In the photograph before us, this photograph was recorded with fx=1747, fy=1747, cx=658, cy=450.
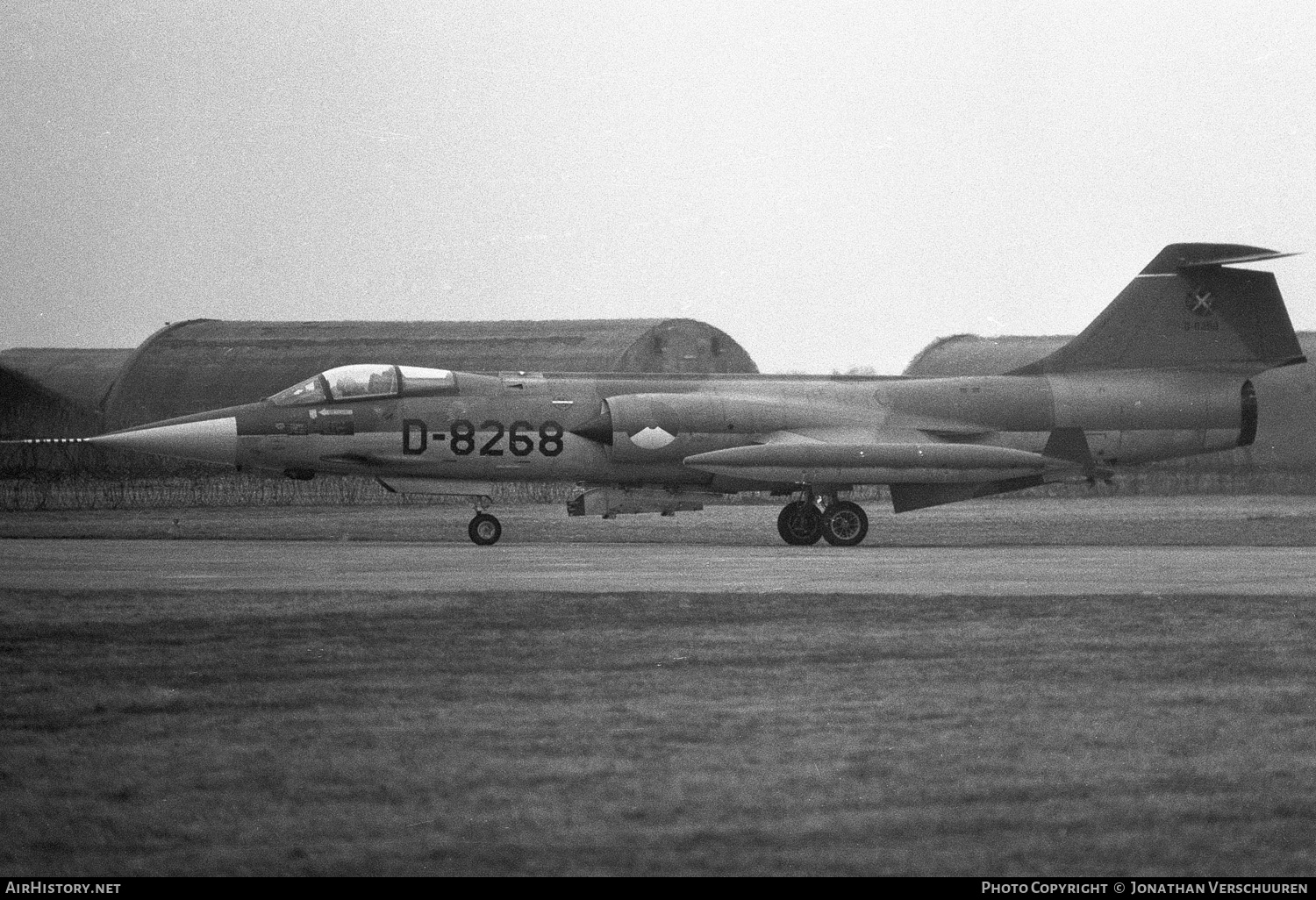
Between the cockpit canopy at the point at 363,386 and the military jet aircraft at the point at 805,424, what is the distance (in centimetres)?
3

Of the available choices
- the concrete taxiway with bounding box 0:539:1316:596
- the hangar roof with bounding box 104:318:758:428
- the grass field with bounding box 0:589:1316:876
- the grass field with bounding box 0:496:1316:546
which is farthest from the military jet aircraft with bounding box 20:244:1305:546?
the hangar roof with bounding box 104:318:758:428

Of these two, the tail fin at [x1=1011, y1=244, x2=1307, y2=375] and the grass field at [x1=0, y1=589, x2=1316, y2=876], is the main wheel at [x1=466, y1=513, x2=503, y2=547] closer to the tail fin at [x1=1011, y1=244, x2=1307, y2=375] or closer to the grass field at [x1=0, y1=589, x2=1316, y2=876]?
the tail fin at [x1=1011, y1=244, x2=1307, y2=375]

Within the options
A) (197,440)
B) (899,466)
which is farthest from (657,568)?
(197,440)

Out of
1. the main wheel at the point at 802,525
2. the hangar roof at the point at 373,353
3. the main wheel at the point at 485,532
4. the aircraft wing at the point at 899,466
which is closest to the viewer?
the main wheel at the point at 485,532

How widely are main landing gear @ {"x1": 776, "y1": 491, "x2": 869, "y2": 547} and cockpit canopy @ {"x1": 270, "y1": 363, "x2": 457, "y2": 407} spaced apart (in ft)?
17.1

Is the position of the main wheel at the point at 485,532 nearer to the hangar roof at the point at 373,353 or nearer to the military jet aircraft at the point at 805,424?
the military jet aircraft at the point at 805,424

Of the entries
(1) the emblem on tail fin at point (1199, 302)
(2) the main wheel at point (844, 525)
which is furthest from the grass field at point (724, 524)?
(1) the emblem on tail fin at point (1199, 302)

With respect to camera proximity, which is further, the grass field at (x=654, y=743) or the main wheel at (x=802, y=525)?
the main wheel at (x=802, y=525)

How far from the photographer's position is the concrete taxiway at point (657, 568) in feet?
54.4

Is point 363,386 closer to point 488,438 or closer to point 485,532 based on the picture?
point 488,438

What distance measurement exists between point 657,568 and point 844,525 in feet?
20.7

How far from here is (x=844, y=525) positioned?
2484 cm

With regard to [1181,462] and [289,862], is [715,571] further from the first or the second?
[1181,462]

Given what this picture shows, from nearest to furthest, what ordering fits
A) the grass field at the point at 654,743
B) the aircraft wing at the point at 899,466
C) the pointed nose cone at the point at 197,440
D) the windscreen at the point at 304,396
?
the grass field at the point at 654,743 → the aircraft wing at the point at 899,466 → the pointed nose cone at the point at 197,440 → the windscreen at the point at 304,396
